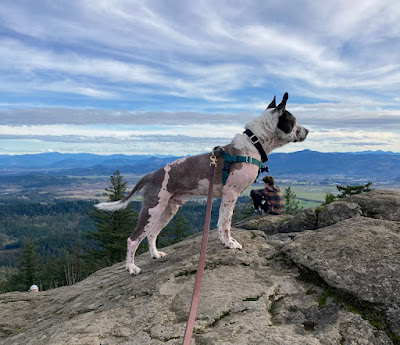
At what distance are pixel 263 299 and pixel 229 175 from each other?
2.56 metres

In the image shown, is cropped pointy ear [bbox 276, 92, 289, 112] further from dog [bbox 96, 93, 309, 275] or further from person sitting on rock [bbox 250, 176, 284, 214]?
person sitting on rock [bbox 250, 176, 284, 214]

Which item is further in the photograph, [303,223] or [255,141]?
[303,223]

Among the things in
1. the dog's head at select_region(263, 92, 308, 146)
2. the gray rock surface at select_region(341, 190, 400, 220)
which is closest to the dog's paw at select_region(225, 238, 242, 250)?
the dog's head at select_region(263, 92, 308, 146)

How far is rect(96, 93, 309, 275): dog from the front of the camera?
6.35m

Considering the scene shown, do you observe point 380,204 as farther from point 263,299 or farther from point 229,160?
point 263,299

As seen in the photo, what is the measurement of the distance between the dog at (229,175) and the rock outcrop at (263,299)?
882 mm

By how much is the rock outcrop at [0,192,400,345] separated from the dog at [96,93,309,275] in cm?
88

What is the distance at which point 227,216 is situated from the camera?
21.1 feet

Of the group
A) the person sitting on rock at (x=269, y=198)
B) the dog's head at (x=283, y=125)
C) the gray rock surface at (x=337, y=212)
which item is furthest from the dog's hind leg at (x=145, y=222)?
the person sitting on rock at (x=269, y=198)

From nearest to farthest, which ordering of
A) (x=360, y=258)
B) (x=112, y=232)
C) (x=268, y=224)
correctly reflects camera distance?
1. (x=360, y=258)
2. (x=268, y=224)
3. (x=112, y=232)

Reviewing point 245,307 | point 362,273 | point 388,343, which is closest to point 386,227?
point 362,273

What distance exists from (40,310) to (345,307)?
6625 mm

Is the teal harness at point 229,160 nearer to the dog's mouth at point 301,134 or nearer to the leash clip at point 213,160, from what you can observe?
the leash clip at point 213,160

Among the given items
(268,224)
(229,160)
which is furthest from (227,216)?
(268,224)
